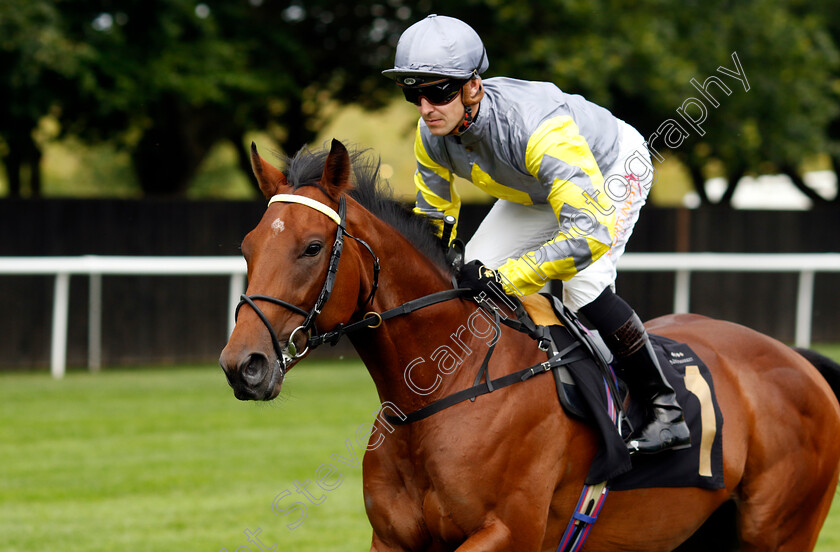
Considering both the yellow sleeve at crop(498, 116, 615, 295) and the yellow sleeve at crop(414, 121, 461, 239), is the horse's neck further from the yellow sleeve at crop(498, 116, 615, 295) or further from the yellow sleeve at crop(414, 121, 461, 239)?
the yellow sleeve at crop(414, 121, 461, 239)

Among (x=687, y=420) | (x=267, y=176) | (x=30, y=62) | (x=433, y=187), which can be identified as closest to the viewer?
(x=267, y=176)

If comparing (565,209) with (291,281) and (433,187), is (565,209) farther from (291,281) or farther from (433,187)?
(291,281)

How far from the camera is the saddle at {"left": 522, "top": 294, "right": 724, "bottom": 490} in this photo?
2.93 meters

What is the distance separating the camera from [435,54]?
2770mm

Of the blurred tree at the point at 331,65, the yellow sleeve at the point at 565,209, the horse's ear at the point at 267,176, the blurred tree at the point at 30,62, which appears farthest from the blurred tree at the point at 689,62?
the horse's ear at the point at 267,176

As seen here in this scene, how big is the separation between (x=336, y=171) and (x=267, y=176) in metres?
0.21

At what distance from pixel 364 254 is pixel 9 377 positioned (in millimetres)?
8025

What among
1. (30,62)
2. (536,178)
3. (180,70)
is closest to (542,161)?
(536,178)

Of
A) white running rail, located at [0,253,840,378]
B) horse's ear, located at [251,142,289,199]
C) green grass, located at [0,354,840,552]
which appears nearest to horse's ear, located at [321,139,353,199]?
horse's ear, located at [251,142,289,199]

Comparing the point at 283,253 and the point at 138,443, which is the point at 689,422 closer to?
the point at 283,253

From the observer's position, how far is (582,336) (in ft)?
10.0

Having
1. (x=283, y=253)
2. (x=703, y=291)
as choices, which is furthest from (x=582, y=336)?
(x=703, y=291)

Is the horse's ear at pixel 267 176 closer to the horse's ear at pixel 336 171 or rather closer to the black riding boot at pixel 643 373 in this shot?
the horse's ear at pixel 336 171

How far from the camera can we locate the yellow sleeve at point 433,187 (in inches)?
128
